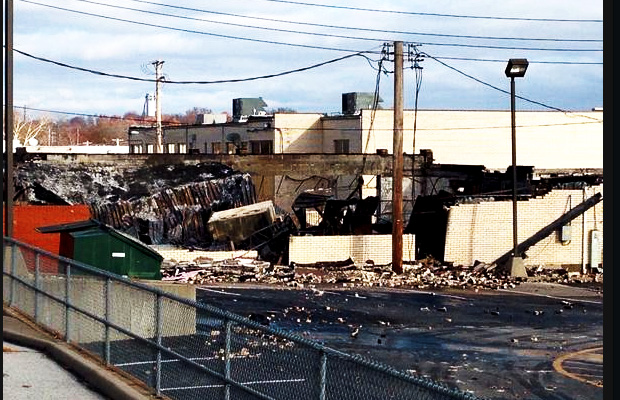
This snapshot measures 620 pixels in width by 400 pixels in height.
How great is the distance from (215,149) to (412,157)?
122ft

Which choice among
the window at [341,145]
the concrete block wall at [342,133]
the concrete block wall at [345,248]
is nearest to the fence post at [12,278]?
the concrete block wall at [345,248]

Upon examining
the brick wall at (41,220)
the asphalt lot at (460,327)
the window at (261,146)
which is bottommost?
the asphalt lot at (460,327)

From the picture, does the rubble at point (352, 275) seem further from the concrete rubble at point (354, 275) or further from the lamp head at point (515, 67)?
the lamp head at point (515, 67)

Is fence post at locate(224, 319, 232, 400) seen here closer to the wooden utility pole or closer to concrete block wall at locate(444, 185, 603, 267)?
the wooden utility pole

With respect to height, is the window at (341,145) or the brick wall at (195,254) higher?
the window at (341,145)

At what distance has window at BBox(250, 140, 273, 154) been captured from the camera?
76625 millimetres

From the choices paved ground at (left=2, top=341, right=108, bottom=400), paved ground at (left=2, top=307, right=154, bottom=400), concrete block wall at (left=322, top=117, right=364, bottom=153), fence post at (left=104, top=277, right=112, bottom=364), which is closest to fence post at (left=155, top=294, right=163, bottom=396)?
paved ground at (left=2, top=307, right=154, bottom=400)

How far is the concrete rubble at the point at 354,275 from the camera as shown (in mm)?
32719

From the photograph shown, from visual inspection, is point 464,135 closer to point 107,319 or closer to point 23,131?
point 107,319

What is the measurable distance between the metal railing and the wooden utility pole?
63.4 feet

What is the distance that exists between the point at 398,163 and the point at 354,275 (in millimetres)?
4562

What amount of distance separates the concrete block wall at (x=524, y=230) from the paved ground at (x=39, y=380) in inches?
1024

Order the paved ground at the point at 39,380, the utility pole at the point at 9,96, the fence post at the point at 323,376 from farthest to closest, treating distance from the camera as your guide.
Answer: the utility pole at the point at 9,96 < the paved ground at the point at 39,380 < the fence post at the point at 323,376

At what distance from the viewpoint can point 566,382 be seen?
15852 millimetres
